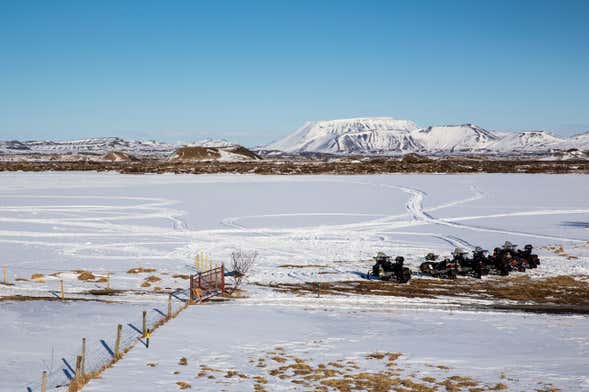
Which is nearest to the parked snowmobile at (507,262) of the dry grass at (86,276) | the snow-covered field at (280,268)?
the snow-covered field at (280,268)

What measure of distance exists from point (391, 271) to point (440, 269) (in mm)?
2264

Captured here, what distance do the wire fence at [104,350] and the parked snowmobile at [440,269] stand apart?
32.8 ft

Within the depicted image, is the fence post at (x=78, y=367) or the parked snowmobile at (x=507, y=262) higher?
the parked snowmobile at (x=507, y=262)

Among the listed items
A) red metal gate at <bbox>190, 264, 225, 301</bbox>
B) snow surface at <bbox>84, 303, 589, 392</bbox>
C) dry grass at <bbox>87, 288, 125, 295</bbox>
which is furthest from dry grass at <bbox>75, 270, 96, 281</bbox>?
snow surface at <bbox>84, 303, 589, 392</bbox>

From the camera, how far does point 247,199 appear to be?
57.2 m

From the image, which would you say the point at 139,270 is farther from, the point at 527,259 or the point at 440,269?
the point at 527,259

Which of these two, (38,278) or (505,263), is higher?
(505,263)

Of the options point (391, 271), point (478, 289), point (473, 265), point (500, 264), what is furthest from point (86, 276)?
point (500, 264)

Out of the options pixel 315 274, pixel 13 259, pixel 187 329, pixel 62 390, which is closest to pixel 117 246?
pixel 13 259

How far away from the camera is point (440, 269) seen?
24.8 m

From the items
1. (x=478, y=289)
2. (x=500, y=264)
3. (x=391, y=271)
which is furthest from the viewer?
(x=500, y=264)

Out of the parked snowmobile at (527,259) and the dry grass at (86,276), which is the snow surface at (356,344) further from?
the parked snowmobile at (527,259)

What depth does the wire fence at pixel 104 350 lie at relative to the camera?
13.1 meters

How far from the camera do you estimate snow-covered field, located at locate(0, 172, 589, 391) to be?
15.1 m
